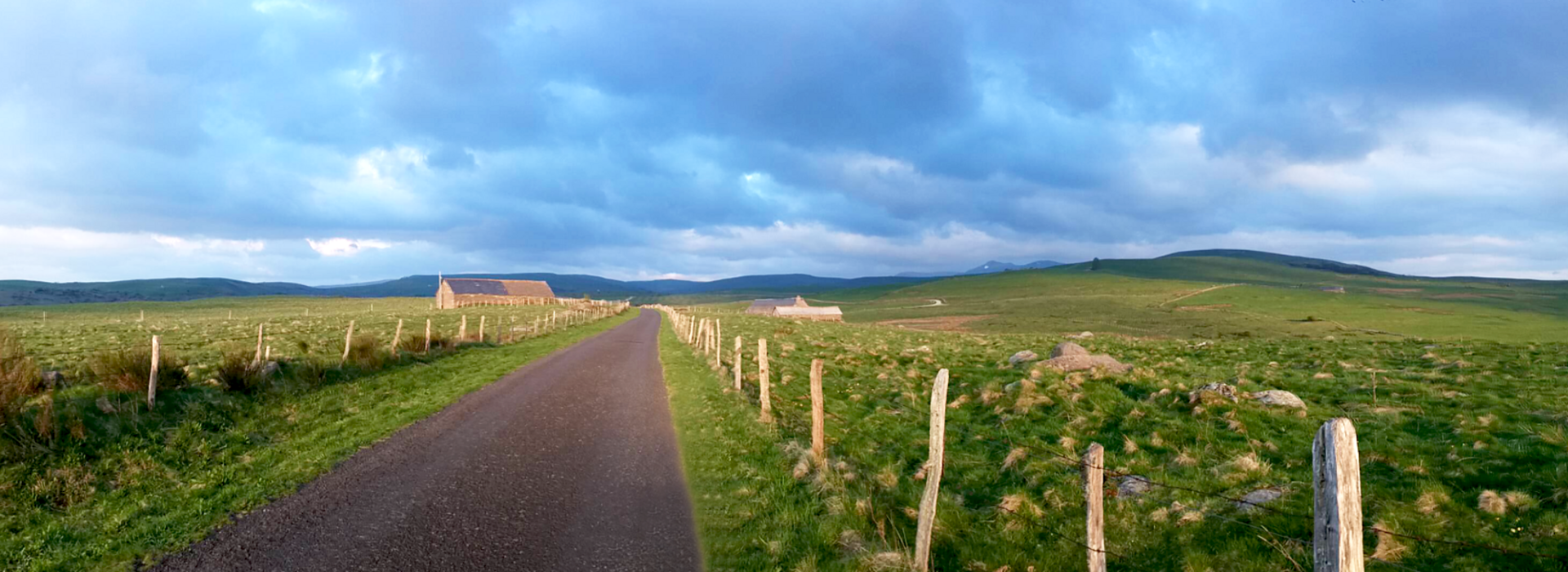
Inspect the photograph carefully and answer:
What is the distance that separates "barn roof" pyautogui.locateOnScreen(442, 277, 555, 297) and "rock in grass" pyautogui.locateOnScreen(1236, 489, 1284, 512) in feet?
378

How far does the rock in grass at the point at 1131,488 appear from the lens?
31.1 feet

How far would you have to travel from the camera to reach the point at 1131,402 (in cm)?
1558

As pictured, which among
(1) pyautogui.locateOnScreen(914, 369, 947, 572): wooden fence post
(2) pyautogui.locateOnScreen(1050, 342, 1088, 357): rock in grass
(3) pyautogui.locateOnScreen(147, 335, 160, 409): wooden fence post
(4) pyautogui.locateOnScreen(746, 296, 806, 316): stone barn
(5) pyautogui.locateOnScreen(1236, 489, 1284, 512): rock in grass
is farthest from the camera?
(4) pyautogui.locateOnScreen(746, 296, 806, 316): stone barn

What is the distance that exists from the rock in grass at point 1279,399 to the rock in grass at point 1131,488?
6958 mm

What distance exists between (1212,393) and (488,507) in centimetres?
1511

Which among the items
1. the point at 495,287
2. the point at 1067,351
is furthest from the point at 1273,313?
the point at 495,287

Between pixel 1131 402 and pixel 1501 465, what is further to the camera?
pixel 1131 402

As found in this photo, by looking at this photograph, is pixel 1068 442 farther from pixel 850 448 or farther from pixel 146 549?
pixel 146 549

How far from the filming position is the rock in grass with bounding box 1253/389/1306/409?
14.4m

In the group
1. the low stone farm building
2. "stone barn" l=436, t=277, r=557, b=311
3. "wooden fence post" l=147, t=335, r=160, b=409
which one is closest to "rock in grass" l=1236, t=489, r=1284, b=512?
"wooden fence post" l=147, t=335, r=160, b=409

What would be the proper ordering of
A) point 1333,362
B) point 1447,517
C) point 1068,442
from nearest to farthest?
point 1447,517, point 1068,442, point 1333,362

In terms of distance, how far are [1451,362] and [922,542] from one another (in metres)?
24.1

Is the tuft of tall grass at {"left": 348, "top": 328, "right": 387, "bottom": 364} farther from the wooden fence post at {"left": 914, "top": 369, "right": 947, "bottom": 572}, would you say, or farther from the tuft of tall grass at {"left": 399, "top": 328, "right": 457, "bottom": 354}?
the wooden fence post at {"left": 914, "top": 369, "right": 947, "bottom": 572}

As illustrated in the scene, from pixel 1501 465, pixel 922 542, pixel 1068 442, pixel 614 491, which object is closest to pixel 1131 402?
pixel 1068 442
